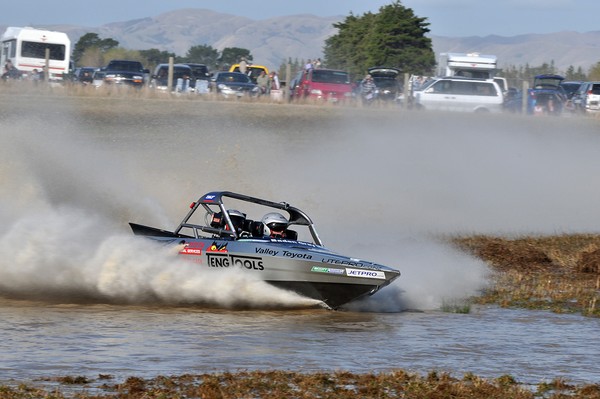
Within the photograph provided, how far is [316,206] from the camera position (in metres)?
26.7

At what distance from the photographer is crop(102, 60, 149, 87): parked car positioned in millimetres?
40844

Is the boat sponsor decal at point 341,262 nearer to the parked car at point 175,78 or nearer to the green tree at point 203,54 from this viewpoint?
the parked car at point 175,78

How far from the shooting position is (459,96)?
126 ft

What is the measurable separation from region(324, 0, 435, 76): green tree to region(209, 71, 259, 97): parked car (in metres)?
16.9

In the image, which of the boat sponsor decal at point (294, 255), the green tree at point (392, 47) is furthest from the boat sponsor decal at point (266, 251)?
the green tree at point (392, 47)

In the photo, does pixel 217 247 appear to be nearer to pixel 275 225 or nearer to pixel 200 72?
pixel 275 225

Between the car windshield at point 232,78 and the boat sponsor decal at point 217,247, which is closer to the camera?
the boat sponsor decal at point 217,247

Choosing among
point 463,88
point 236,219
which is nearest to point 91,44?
point 463,88

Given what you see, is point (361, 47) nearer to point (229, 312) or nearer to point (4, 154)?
point (4, 154)

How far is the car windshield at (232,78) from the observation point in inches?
1554

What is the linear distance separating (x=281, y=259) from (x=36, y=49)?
35.7 metres

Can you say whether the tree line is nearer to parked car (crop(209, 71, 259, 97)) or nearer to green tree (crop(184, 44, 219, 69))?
parked car (crop(209, 71, 259, 97))

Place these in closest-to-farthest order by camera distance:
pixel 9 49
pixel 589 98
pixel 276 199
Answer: pixel 276 199, pixel 589 98, pixel 9 49

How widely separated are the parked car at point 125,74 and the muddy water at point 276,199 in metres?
5.81
